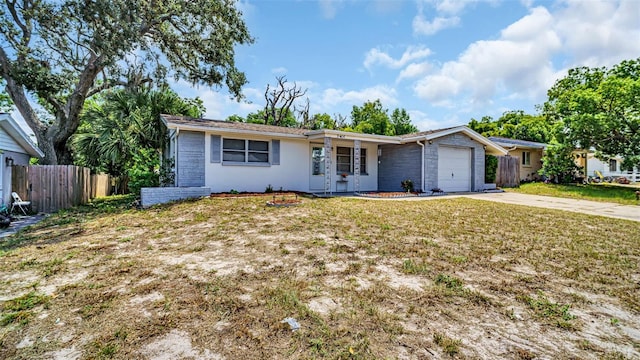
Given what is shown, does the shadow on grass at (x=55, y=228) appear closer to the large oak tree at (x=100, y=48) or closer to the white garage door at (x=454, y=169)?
the large oak tree at (x=100, y=48)

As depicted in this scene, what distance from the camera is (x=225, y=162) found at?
39.6 feet

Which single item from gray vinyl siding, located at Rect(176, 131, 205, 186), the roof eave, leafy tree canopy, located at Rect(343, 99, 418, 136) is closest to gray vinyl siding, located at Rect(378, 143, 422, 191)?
the roof eave

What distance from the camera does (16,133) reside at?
9836 millimetres

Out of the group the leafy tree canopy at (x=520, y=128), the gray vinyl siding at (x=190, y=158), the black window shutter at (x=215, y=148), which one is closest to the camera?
the gray vinyl siding at (x=190, y=158)

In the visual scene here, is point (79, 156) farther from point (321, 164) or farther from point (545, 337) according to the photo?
point (545, 337)

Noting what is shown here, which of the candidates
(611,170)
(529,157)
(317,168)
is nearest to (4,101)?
(317,168)

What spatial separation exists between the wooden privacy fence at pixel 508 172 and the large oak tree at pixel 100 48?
1657 cm

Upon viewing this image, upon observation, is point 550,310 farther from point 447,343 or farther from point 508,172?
point 508,172

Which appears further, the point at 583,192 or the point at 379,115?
the point at 379,115

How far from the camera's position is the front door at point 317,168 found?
14086 millimetres

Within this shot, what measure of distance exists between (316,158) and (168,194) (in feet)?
21.5

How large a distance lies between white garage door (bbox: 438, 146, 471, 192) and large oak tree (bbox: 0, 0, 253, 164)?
12233 millimetres

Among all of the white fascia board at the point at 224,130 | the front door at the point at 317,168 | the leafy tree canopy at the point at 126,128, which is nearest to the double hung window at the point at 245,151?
the white fascia board at the point at 224,130

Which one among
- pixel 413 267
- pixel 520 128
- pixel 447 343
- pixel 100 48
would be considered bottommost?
pixel 447 343
